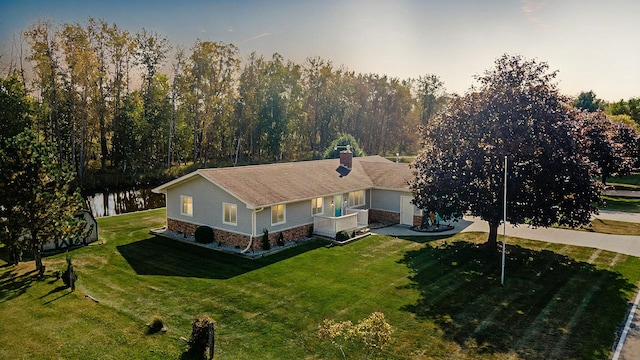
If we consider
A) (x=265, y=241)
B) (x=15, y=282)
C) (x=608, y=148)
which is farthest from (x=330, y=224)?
(x=608, y=148)

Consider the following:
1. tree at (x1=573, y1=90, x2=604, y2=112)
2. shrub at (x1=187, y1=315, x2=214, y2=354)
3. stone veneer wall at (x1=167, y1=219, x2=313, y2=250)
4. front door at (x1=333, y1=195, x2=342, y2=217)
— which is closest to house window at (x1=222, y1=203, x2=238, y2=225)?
stone veneer wall at (x1=167, y1=219, x2=313, y2=250)

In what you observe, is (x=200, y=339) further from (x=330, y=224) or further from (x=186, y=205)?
(x=186, y=205)

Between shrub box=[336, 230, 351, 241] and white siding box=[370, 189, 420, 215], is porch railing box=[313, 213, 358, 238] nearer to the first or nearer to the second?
shrub box=[336, 230, 351, 241]

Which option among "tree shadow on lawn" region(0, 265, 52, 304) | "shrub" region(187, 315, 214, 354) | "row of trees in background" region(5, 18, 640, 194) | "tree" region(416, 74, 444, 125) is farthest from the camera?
"tree" region(416, 74, 444, 125)

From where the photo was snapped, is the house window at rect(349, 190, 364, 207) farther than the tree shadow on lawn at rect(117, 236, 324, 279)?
Yes

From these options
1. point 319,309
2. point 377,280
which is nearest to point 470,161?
point 377,280

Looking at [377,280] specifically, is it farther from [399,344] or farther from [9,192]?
[9,192]

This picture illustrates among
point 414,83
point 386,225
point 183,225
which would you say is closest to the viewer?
point 183,225
